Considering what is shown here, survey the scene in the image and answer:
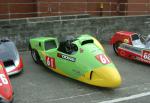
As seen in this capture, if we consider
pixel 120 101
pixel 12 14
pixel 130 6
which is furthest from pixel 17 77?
pixel 130 6

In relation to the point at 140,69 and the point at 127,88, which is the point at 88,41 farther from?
the point at 140,69

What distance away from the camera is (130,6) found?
19.0 m

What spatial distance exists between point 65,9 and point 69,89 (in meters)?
7.24

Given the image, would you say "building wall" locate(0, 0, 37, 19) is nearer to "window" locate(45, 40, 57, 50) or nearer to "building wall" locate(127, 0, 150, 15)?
"window" locate(45, 40, 57, 50)

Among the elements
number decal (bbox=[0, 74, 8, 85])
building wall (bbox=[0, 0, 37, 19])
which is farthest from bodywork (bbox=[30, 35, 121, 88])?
building wall (bbox=[0, 0, 37, 19])

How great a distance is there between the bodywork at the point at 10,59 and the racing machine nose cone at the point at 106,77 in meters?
2.36

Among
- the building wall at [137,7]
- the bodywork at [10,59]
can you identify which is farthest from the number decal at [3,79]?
the building wall at [137,7]

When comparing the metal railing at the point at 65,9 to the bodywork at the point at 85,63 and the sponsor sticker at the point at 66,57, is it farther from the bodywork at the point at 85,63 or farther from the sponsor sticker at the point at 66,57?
the sponsor sticker at the point at 66,57

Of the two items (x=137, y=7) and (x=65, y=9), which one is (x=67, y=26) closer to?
(x=65, y=9)

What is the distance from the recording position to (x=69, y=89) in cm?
1026

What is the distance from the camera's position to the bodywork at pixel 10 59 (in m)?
11.1

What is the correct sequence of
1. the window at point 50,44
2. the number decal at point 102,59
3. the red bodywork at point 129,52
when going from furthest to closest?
the red bodywork at point 129,52
the window at point 50,44
the number decal at point 102,59

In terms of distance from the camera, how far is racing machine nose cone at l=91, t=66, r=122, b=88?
387 inches

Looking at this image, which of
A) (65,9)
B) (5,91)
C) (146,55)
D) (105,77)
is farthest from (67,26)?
(5,91)
